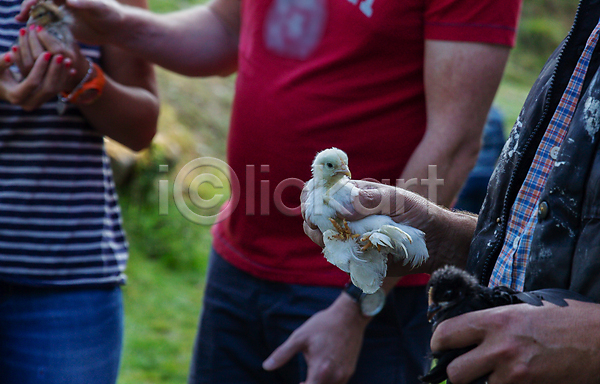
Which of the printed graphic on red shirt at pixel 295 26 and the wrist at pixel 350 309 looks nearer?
the wrist at pixel 350 309

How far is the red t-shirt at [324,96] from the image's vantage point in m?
1.97

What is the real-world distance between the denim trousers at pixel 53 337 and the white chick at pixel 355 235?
1.12 metres

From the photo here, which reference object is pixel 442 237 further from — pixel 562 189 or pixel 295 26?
pixel 295 26

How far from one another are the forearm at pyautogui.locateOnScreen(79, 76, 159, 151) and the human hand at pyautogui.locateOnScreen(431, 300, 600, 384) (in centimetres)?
172

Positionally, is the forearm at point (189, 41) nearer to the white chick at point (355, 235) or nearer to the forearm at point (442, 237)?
the white chick at point (355, 235)

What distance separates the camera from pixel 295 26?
2.17 m

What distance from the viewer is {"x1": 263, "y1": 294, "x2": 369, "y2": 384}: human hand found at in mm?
1981

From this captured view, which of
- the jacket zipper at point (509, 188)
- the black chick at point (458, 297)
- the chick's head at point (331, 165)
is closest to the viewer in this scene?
the black chick at point (458, 297)

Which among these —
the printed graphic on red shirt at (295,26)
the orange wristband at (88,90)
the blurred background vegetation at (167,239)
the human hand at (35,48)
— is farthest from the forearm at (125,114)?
the blurred background vegetation at (167,239)

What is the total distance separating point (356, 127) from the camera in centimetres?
207

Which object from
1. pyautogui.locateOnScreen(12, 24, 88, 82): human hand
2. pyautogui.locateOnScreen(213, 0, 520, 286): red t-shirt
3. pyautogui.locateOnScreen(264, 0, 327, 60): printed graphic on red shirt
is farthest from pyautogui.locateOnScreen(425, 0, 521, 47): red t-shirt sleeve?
pyautogui.locateOnScreen(12, 24, 88, 82): human hand

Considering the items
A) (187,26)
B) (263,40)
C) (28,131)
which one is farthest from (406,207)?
(187,26)

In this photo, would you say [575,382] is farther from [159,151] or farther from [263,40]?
[159,151]

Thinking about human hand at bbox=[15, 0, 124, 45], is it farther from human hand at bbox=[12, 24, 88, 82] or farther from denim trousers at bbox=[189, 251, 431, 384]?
denim trousers at bbox=[189, 251, 431, 384]
